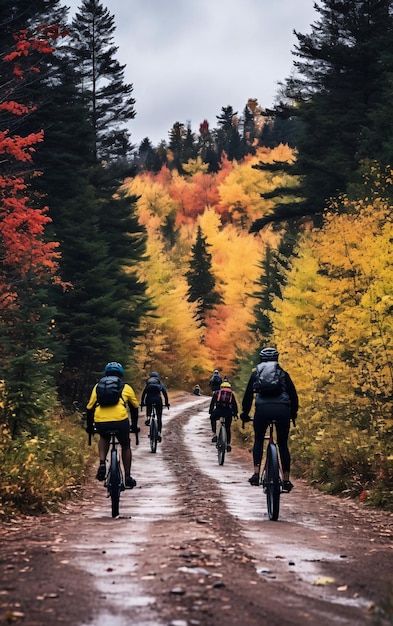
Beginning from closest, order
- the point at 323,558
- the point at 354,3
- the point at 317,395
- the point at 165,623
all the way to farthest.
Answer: the point at 165,623, the point at 323,558, the point at 317,395, the point at 354,3

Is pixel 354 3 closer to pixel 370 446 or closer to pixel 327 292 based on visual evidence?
pixel 327 292

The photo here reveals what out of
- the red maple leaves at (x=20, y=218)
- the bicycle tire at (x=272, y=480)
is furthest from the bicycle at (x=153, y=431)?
the bicycle tire at (x=272, y=480)

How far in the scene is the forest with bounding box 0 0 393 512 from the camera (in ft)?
49.4

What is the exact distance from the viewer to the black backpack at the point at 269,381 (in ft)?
31.3

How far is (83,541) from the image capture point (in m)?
7.67

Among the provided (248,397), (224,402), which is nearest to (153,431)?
(224,402)

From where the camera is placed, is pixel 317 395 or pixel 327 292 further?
pixel 327 292

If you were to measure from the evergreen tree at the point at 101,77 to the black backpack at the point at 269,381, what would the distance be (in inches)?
1257

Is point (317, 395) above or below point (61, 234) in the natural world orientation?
below

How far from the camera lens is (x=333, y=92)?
29.0 metres

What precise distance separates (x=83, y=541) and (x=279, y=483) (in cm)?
294

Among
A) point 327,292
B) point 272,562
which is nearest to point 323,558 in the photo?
point 272,562

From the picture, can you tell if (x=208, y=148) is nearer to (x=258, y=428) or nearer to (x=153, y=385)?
(x=153, y=385)

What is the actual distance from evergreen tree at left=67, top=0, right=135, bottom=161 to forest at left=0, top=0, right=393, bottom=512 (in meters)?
0.08
